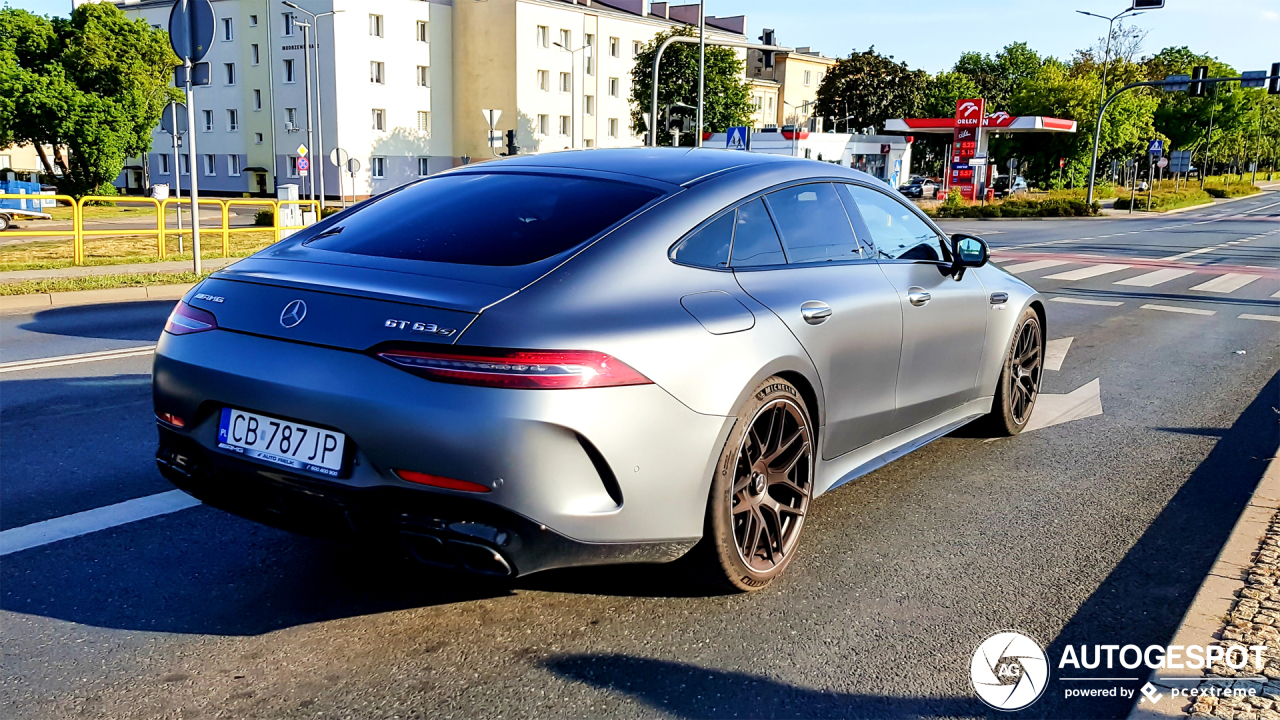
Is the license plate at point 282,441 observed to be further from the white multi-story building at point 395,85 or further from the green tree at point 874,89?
the green tree at point 874,89

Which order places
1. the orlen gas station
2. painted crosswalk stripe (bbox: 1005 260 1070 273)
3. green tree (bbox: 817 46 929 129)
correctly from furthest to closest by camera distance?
green tree (bbox: 817 46 929 129) < the orlen gas station < painted crosswalk stripe (bbox: 1005 260 1070 273)

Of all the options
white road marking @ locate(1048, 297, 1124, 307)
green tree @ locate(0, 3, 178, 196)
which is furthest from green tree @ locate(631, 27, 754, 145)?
white road marking @ locate(1048, 297, 1124, 307)

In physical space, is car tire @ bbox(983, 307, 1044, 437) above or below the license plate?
below

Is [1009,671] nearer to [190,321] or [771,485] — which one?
[771,485]

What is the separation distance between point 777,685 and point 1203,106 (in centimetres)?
10435

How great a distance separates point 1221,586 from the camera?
362 centimetres

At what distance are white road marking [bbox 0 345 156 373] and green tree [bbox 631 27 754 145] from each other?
5818 centimetres

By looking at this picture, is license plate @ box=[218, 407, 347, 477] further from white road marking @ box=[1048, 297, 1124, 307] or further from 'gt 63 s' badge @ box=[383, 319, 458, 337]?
white road marking @ box=[1048, 297, 1124, 307]

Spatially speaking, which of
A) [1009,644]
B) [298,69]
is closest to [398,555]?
[1009,644]

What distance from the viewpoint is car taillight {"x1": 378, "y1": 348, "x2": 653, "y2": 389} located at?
2793 mm

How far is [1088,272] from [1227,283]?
217 centimetres

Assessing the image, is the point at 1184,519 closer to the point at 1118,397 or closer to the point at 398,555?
the point at 1118,397

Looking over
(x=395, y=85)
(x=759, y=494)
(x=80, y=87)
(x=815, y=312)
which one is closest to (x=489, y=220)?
(x=815, y=312)

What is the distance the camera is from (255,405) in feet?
10.0
